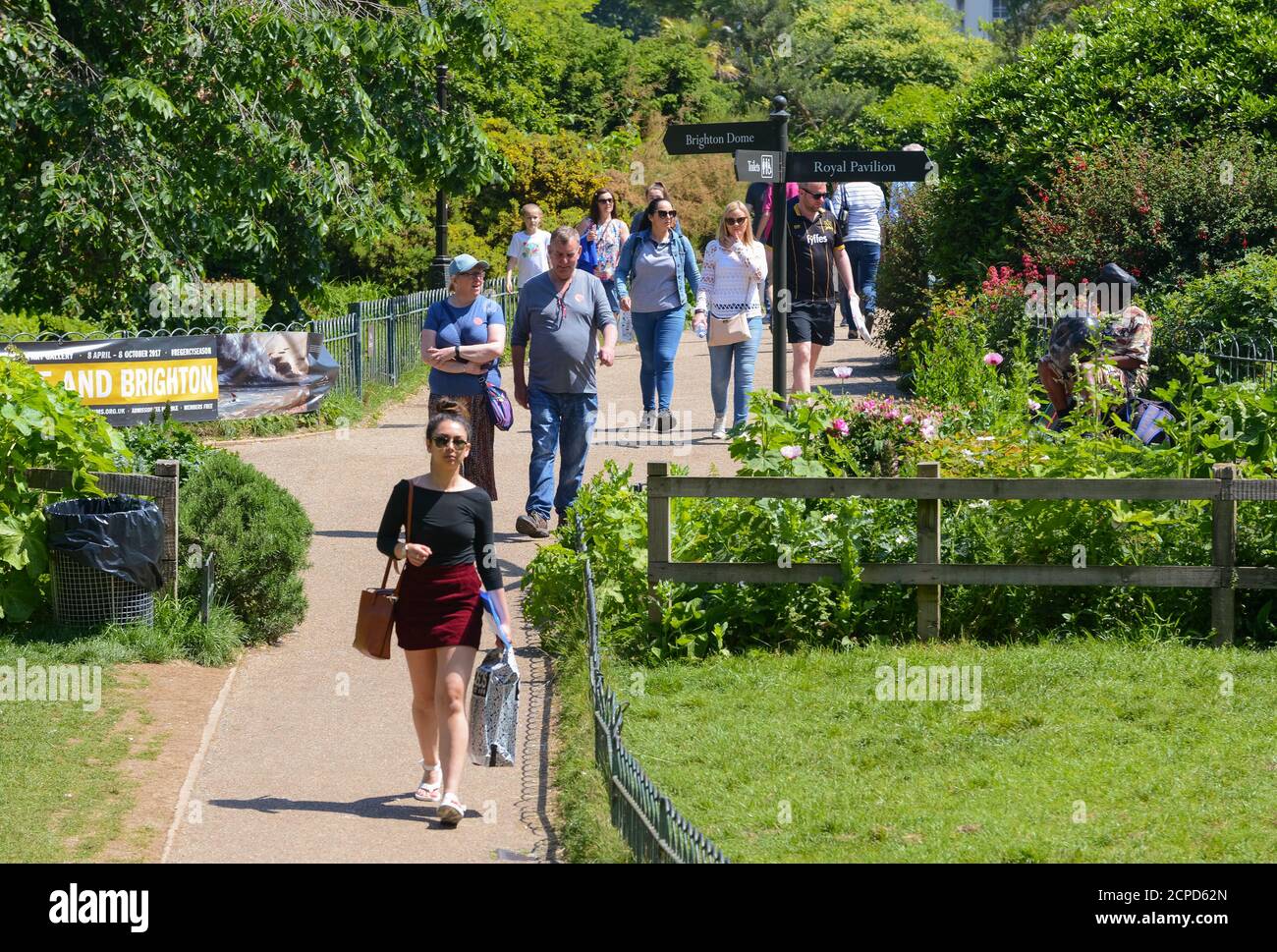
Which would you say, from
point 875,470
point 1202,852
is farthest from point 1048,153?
point 1202,852

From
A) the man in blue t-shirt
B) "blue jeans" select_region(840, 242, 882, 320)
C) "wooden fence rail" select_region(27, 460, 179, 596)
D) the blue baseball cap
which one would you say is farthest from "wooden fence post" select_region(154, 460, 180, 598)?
"blue jeans" select_region(840, 242, 882, 320)

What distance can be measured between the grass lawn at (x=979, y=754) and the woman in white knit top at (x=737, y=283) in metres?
5.91

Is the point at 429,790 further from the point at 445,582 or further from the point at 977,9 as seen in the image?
the point at 977,9

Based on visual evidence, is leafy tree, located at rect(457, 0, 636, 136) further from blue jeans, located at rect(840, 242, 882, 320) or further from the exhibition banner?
the exhibition banner

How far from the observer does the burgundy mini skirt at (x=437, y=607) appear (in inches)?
273

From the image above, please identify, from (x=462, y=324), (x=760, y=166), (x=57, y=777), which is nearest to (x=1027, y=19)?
(x=760, y=166)

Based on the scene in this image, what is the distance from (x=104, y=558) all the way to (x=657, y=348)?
6524 millimetres

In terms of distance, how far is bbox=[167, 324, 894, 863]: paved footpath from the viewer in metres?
6.71

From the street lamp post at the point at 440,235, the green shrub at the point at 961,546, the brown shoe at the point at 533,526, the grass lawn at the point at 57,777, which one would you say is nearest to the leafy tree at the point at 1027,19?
the street lamp post at the point at 440,235

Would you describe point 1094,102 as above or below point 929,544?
above

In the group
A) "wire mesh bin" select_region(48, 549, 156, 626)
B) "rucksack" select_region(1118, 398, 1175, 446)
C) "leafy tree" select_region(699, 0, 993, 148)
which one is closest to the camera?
"wire mesh bin" select_region(48, 549, 156, 626)

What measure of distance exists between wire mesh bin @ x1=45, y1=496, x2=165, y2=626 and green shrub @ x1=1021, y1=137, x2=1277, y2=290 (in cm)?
940

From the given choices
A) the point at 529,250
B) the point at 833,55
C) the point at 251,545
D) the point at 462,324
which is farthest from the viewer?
the point at 833,55

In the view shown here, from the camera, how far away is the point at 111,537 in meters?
9.12
